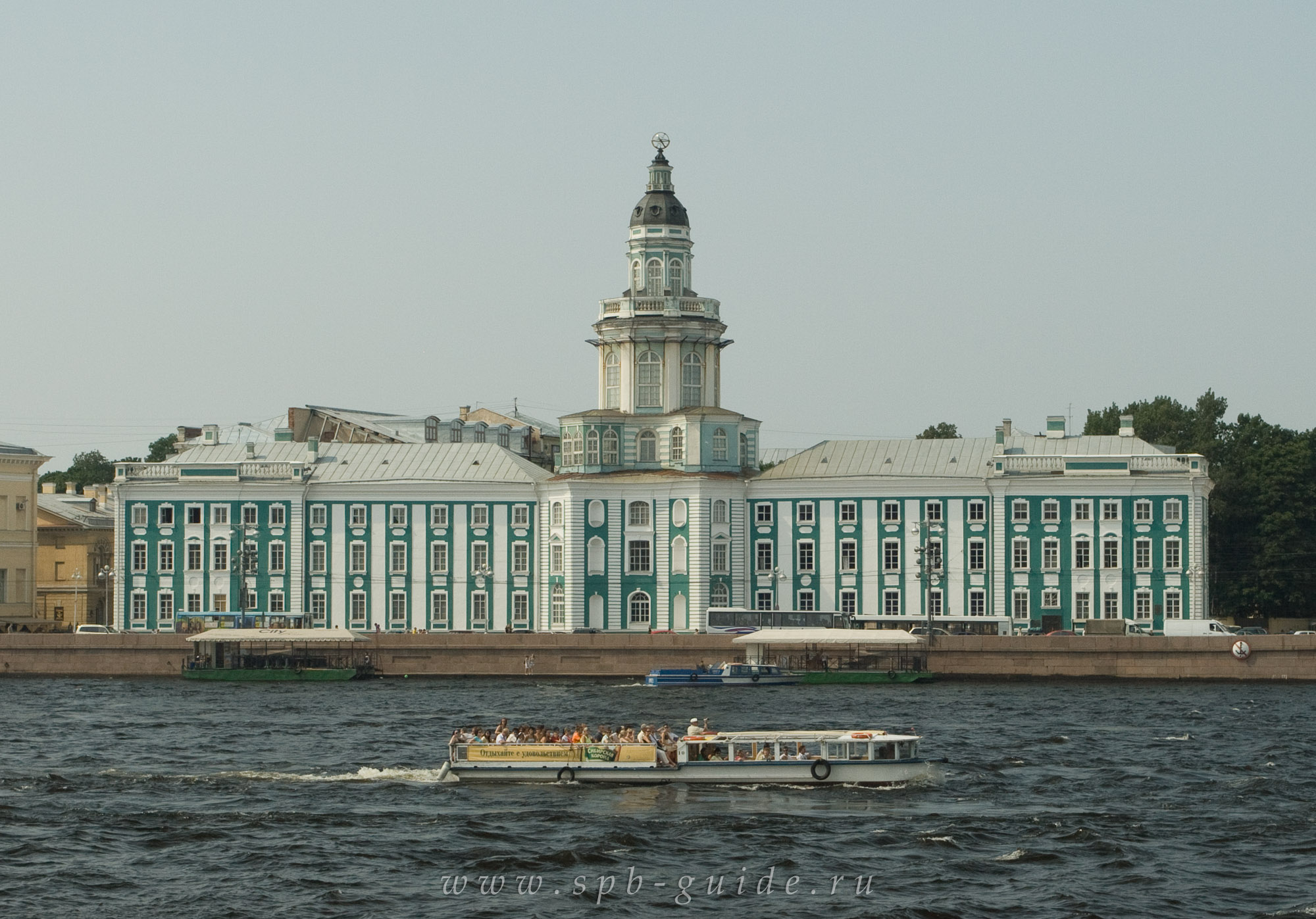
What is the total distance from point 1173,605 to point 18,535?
61.1 meters

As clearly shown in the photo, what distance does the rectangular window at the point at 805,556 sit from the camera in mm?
110625

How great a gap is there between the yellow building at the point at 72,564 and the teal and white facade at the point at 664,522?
53.1 feet

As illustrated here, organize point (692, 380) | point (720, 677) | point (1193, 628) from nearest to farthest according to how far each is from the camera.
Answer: point (720, 677)
point (1193, 628)
point (692, 380)

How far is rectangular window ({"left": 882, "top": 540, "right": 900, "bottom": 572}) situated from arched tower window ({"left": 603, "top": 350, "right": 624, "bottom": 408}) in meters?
16.1

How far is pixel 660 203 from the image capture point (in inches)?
4592

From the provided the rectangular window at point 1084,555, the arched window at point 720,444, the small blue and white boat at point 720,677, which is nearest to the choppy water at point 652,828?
the small blue and white boat at point 720,677

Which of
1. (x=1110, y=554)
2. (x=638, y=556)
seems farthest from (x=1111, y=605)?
(x=638, y=556)

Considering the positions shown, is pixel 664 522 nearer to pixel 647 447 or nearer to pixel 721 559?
pixel 721 559

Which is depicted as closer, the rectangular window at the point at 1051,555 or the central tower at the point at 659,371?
the rectangular window at the point at 1051,555

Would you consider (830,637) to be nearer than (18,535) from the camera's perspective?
Yes

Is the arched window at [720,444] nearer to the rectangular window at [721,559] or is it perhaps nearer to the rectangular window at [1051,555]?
the rectangular window at [721,559]

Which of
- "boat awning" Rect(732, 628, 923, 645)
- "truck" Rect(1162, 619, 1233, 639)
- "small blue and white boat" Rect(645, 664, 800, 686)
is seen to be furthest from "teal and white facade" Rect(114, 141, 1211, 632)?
"small blue and white boat" Rect(645, 664, 800, 686)

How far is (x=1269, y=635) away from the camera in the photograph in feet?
317

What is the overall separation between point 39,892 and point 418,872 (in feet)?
25.1
